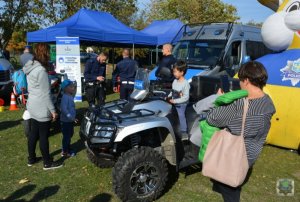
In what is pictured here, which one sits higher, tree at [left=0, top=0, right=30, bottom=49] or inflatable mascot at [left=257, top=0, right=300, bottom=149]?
tree at [left=0, top=0, right=30, bottom=49]

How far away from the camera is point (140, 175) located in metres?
4.18

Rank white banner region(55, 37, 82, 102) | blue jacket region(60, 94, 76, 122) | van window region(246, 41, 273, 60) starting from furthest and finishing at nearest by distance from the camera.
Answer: white banner region(55, 37, 82, 102) → van window region(246, 41, 273, 60) → blue jacket region(60, 94, 76, 122)

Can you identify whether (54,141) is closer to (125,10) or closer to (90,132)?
(90,132)

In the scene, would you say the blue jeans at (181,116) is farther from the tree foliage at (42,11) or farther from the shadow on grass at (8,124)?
the tree foliage at (42,11)

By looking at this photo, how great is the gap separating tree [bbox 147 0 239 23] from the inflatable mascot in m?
28.4

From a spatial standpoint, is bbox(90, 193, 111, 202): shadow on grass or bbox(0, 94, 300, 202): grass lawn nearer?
bbox(90, 193, 111, 202): shadow on grass

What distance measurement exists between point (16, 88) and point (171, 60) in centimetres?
351

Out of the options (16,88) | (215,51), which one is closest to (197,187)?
(16,88)

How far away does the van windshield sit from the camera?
951 cm

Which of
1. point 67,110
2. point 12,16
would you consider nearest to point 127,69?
point 67,110

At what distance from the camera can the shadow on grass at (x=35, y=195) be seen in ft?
14.4

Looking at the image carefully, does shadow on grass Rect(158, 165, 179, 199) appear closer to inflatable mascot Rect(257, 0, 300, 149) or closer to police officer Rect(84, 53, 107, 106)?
inflatable mascot Rect(257, 0, 300, 149)

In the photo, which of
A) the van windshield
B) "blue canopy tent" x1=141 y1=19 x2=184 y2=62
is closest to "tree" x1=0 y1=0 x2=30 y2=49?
"blue canopy tent" x1=141 y1=19 x2=184 y2=62

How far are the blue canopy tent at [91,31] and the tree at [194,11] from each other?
20.2 metres
